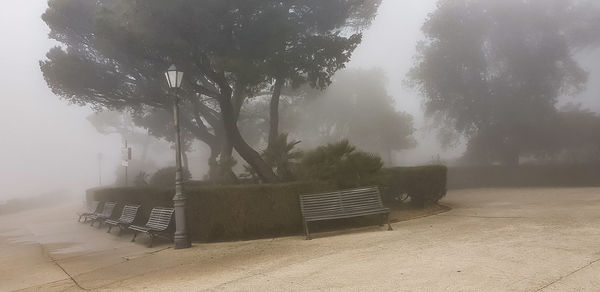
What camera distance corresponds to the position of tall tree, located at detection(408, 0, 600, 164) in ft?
69.3

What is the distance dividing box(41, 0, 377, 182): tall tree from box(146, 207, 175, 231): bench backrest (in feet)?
13.9

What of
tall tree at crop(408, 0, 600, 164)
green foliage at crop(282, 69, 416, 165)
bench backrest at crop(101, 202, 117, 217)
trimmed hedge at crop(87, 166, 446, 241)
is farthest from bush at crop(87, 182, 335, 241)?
green foliage at crop(282, 69, 416, 165)

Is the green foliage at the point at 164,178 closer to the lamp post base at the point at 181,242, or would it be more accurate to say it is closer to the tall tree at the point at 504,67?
the lamp post base at the point at 181,242

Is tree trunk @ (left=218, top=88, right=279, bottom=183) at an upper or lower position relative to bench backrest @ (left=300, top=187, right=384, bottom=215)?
upper

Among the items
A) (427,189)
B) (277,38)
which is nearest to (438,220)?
(427,189)

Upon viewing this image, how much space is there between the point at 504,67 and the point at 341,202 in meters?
16.9

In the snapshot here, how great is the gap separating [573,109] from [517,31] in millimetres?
4423

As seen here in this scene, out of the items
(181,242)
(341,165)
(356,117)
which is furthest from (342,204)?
(356,117)

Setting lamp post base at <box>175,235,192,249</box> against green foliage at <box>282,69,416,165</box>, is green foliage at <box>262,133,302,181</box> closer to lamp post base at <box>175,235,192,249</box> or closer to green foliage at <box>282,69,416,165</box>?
lamp post base at <box>175,235,192,249</box>

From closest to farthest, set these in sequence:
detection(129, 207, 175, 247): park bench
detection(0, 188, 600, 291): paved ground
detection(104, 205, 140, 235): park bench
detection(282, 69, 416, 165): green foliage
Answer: detection(0, 188, 600, 291): paved ground < detection(129, 207, 175, 247): park bench < detection(104, 205, 140, 235): park bench < detection(282, 69, 416, 165): green foliage

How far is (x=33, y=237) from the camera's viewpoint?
12.6 metres

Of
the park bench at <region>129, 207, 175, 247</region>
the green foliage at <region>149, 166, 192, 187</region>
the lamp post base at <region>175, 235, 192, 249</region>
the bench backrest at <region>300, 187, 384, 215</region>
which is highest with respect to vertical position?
the green foliage at <region>149, 166, 192, 187</region>

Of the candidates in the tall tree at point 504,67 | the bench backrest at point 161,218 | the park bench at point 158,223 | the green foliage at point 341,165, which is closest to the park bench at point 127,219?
the park bench at point 158,223

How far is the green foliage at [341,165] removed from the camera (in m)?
10.1
